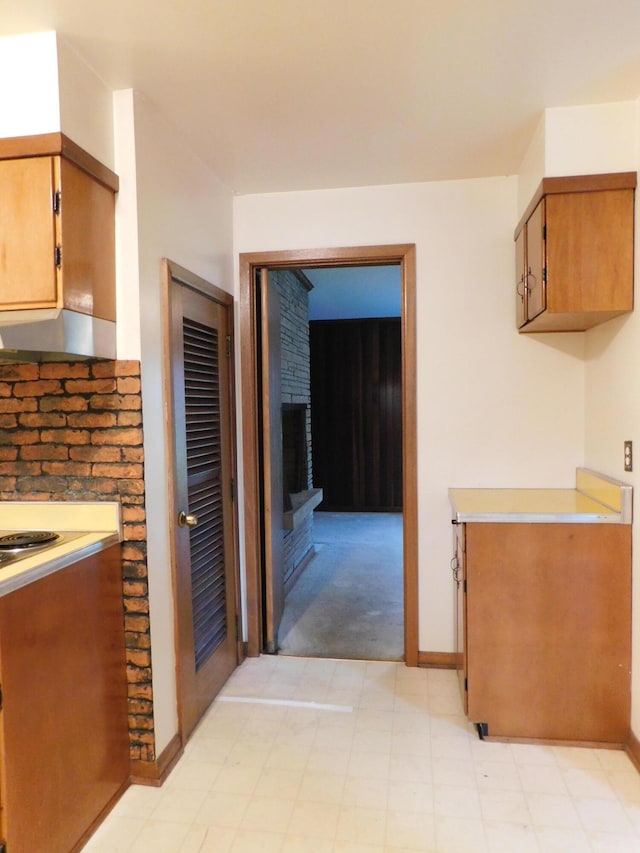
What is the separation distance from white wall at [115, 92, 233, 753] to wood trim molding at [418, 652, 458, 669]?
1.29 m

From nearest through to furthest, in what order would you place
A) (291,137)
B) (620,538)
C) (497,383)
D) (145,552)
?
1. (145,552)
2. (620,538)
3. (291,137)
4. (497,383)

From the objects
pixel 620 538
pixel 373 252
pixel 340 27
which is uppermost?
pixel 340 27

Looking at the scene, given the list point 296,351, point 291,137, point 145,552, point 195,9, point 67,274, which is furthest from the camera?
point 296,351

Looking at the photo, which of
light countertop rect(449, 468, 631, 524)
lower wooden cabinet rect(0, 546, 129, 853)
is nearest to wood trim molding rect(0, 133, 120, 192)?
lower wooden cabinet rect(0, 546, 129, 853)

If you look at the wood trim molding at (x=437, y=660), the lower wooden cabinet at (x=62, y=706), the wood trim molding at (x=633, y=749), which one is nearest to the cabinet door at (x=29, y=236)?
the lower wooden cabinet at (x=62, y=706)

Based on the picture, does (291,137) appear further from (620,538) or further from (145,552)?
(620,538)

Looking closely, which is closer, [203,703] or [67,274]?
[67,274]

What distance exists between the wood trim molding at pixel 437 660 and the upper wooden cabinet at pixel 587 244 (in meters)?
1.75

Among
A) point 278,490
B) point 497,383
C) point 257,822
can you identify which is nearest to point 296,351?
point 278,490

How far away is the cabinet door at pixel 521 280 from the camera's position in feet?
8.09

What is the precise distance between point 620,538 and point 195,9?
224cm

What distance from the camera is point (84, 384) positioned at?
1909mm

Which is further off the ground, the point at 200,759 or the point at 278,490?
the point at 278,490

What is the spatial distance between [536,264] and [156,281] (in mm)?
1487
